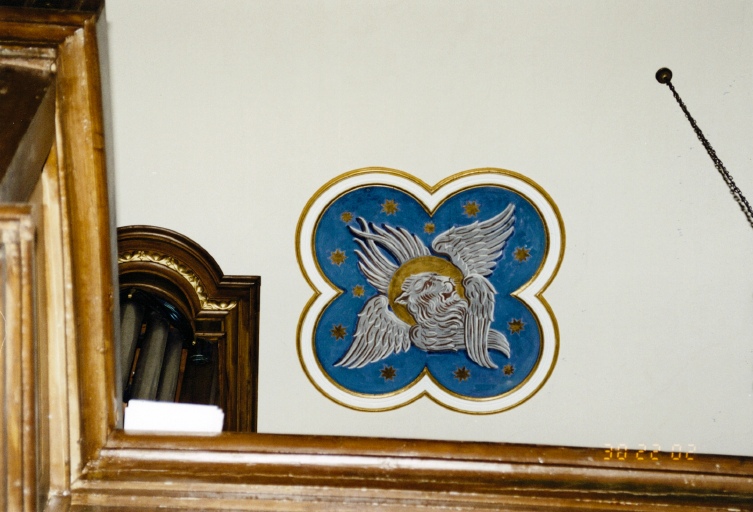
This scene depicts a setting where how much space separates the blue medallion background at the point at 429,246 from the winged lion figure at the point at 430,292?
4 centimetres

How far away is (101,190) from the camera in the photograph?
3.68ft

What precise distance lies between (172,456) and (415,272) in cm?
424

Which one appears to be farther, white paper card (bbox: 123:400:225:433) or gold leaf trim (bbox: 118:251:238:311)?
gold leaf trim (bbox: 118:251:238:311)

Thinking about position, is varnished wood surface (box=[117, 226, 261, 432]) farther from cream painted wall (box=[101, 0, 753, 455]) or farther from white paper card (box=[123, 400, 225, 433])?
white paper card (box=[123, 400, 225, 433])

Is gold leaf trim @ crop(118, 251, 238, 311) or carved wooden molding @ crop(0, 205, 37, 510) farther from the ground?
gold leaf trim @ crop(118, 251, 238, 311)

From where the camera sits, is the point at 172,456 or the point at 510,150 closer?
the point at 172,456

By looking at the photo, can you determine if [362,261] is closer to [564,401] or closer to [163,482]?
[564,401]

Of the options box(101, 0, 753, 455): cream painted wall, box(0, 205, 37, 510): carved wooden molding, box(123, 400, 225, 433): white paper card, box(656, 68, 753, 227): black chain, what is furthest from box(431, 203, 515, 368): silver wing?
box(0, 205, 37, 510): carved wooden molding

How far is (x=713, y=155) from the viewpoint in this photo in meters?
5.04

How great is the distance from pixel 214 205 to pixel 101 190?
13.2 ft

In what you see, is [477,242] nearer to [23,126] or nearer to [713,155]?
[713,155]

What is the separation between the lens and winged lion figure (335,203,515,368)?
5285 millimetres

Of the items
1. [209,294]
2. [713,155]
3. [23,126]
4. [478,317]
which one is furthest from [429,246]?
[23,126]

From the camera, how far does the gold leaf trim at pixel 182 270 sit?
16.6 ft
